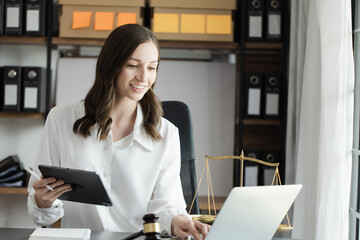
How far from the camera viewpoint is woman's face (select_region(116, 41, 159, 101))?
5.47ft

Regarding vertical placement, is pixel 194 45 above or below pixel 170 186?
above

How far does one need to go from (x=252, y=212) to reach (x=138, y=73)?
704mm

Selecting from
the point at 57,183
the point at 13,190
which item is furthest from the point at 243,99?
the point at 57,183

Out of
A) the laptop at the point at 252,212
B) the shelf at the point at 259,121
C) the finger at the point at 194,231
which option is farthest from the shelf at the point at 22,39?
the laptop at the point at 252,212

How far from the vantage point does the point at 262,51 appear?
10.8 feet

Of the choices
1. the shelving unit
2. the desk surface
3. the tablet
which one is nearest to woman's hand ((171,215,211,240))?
the desk surface

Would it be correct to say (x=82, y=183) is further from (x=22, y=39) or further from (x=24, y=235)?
(x=22, y=39)

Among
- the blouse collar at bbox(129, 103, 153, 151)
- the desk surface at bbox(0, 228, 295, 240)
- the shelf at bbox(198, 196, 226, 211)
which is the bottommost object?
the shelf at bbox(198, 196, 226, 211)

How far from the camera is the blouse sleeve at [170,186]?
1.66 meters

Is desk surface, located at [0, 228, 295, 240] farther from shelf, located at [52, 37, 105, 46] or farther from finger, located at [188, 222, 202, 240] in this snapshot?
shelf, located at [52, 37, 105, 46]

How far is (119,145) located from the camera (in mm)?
1726

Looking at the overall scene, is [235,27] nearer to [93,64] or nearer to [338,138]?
[93,64]

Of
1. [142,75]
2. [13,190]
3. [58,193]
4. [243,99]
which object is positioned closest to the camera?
[58,193]

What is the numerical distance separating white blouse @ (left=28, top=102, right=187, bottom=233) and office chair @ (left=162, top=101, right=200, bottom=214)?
0.59 ft
